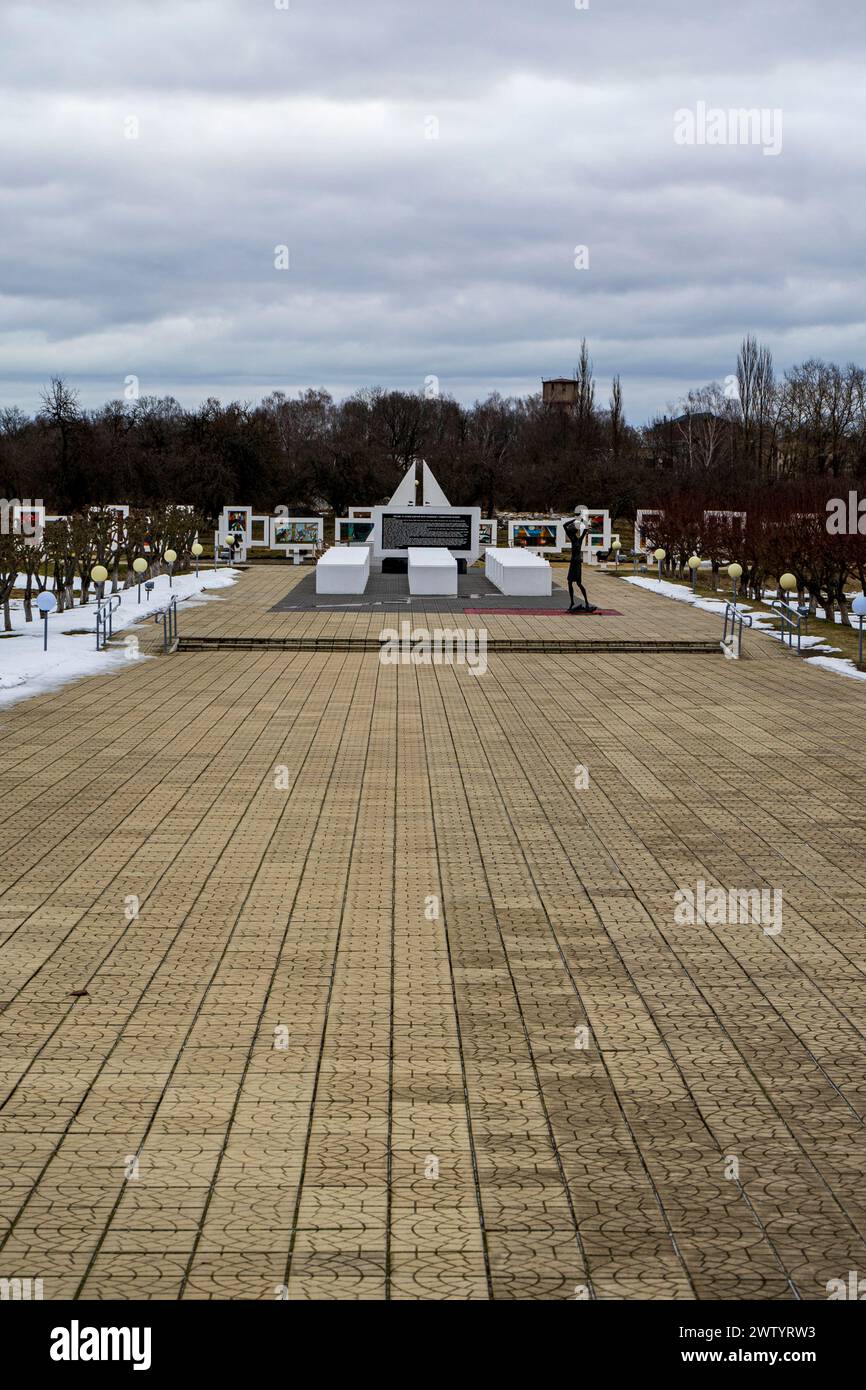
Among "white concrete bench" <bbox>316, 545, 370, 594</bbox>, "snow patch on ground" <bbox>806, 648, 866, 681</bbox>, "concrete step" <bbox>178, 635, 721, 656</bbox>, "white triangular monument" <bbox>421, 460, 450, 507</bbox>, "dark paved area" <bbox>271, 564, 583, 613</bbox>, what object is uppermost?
"white triangular monument" <bbox>421, 460, 450, 507</bbox>

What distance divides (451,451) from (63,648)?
49.1 metres

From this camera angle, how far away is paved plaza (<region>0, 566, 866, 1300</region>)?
14.7 feet

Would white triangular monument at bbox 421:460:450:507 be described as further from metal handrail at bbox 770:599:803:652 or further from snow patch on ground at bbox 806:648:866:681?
snow patch on ground at bbox 806:648:866:681

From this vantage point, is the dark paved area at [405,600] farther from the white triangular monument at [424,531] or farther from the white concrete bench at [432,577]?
the white triangular monument at [424,531]

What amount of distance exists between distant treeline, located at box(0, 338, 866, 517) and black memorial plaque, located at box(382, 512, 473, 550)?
8872 millimetres

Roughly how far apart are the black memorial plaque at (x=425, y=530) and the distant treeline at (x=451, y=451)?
8872 mm

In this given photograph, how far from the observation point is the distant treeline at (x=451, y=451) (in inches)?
2172

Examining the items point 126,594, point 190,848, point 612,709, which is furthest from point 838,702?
point 126,594

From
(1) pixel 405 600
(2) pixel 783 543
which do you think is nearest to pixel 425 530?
(1) pixel 405 600

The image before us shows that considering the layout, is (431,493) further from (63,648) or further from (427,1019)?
(427,1019)

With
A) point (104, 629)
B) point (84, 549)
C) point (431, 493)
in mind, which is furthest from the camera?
point (431, 493)

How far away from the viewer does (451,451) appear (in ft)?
221

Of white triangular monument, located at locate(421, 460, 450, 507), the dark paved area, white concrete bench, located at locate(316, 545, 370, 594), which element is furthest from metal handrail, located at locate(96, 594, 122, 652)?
white triangular monument, located at locate(421, 460, 450, 507)
